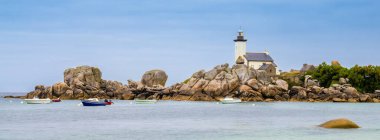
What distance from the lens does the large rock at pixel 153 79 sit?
166 metres

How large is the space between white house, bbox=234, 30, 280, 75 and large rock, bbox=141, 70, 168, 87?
81.8 ft

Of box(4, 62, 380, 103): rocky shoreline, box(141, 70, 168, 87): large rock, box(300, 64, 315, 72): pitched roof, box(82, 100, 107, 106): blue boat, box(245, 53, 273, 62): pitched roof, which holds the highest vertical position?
box(245, 53, 273, 62): pitched roof

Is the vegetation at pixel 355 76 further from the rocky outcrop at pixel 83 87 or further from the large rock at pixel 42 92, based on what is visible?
the large rock at pixel 42 92

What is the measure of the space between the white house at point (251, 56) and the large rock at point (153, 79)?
2494cm

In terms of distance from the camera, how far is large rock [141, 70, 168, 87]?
546ft

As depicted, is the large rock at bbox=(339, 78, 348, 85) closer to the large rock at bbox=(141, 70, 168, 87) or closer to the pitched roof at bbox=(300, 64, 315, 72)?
the pitched roof at bbox=(300, 64, 315, 72)

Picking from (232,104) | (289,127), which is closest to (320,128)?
(289,127)

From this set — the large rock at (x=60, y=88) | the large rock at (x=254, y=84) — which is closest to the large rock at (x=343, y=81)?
the large rock at (x=254, y=84)

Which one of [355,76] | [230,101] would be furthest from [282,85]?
[355,76]

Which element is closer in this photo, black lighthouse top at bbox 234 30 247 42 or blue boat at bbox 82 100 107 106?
blue boat at bbox 82 100 107 106

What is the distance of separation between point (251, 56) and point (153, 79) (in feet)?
97.9

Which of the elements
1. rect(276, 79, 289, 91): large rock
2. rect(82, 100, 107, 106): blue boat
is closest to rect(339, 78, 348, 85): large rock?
rect(276, 79, 289, 91): large rock

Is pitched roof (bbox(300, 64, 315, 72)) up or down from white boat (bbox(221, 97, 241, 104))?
up

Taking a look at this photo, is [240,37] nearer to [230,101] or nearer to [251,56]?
[251,56]
